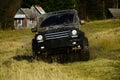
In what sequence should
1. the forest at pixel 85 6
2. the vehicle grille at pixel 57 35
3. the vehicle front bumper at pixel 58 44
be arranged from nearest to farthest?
1. the vehicle front bumper at pixel 58 44
2. the vehicle grille at pixel 57 35
3. the forest at pixel 85 6

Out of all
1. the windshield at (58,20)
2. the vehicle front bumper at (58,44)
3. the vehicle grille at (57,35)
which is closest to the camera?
the vehicle front bumper at (58,44)

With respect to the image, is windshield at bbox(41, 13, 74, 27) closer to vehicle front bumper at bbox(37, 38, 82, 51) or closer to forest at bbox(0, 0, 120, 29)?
vehicle front bumper at bbox(37, 38, 82, 51)

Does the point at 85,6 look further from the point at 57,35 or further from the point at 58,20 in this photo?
the point at 57,35

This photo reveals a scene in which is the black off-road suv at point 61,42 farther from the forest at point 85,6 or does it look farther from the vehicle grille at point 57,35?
the forest at point 85,6

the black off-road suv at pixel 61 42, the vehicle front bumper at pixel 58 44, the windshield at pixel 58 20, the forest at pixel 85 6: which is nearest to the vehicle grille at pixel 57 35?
the black off-road suv at pixel 61 42

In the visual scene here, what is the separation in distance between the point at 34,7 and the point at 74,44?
8438 cm

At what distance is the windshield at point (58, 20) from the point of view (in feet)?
52.6

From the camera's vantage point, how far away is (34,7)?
98500 mm

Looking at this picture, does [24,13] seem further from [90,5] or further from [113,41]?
[113,41]

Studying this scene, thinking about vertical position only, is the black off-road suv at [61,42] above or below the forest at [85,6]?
above

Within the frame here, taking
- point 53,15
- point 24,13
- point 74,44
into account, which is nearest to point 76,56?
point 74,44

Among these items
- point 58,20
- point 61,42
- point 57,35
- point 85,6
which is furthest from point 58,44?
point 85,6

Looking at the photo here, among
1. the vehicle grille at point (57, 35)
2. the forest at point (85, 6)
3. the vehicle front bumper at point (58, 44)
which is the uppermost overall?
the vehicle grille at point (57, 35)

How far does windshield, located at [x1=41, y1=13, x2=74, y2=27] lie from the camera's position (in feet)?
52.6
